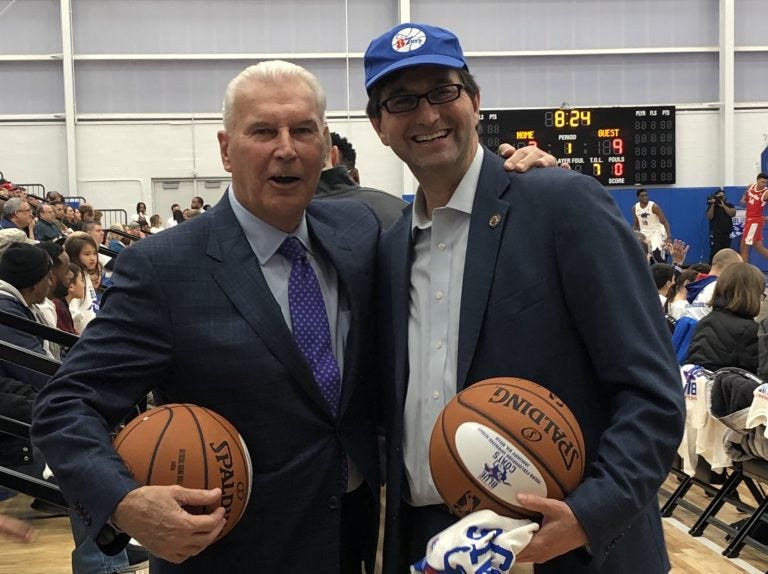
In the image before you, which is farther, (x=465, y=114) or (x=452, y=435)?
(x=465, y=114)

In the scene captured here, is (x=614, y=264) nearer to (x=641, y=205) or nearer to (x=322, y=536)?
(x=322, y=536)

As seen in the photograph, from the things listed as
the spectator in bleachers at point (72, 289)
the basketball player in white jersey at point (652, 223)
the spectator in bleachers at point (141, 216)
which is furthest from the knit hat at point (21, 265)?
the basketball player in white jersey at point (652, 223)

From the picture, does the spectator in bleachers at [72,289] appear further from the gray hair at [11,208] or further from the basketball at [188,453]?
the basketball at [188,453]

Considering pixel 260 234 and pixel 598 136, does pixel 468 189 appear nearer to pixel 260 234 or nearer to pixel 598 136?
pixel 260 234

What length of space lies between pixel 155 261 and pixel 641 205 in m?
15.9

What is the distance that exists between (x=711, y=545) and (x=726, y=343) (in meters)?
1.15

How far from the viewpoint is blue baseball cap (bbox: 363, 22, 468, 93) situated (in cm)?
206

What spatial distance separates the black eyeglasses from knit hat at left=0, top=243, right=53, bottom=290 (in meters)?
3.70

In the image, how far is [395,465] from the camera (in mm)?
2150

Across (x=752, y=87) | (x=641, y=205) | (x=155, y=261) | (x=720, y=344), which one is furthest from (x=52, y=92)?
(x=155, y=261)

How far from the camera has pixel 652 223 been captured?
56.6ft

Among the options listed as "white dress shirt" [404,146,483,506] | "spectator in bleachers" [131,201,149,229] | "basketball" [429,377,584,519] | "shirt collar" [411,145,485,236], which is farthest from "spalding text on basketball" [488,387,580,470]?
"spectator in bleachers" [131,201,149,229]

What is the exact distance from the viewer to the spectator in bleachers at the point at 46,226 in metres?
10.7

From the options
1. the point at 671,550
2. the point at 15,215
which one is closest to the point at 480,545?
the point at 671,550
